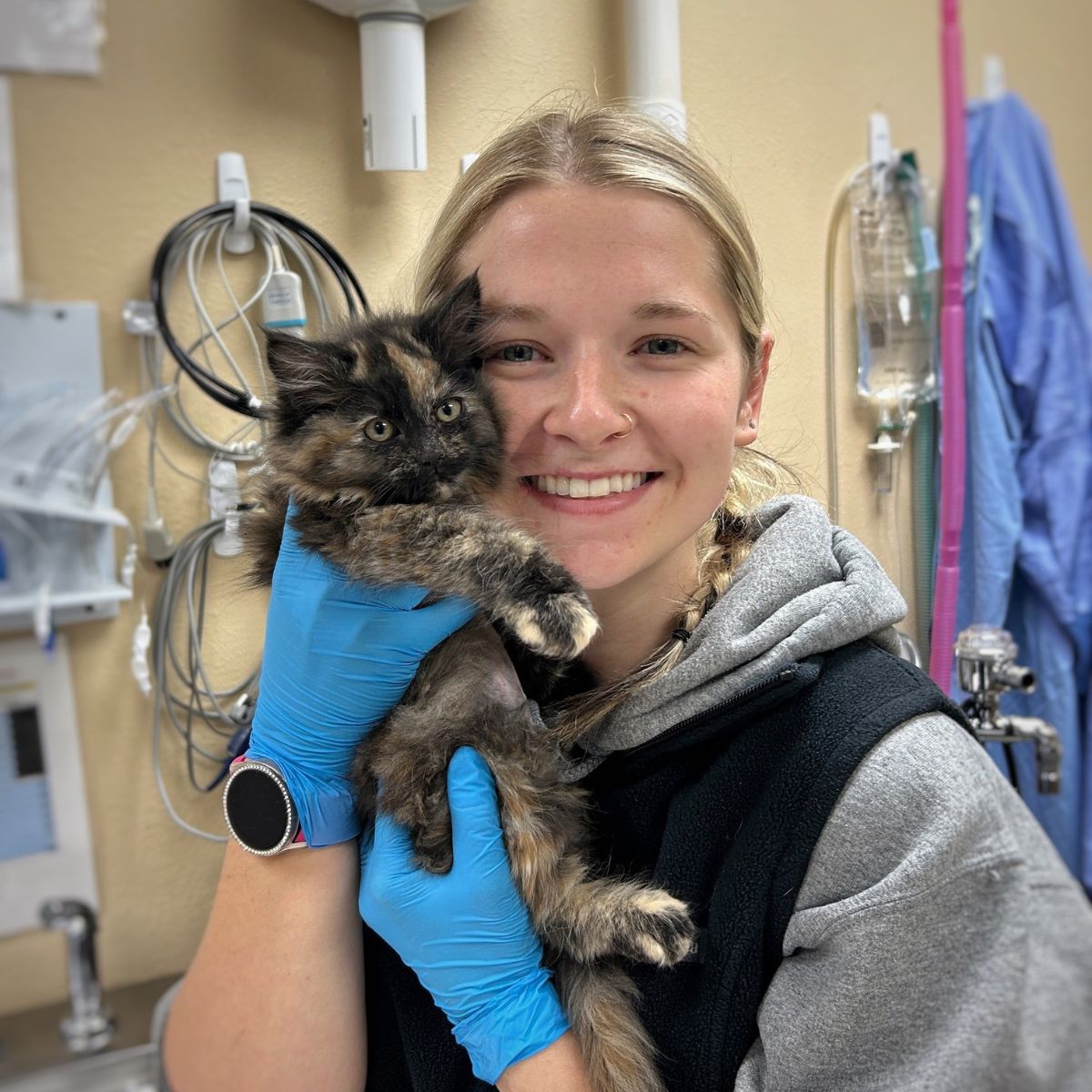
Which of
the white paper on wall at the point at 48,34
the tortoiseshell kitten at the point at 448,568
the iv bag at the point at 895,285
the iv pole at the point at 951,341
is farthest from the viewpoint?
the tortoiseshell kitten at the point at 448,568

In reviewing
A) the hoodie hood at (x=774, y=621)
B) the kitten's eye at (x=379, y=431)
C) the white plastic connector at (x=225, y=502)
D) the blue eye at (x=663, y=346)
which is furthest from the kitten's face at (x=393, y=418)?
the hoodie hood at (x=774, y=621)

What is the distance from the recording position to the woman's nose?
0.88 metres

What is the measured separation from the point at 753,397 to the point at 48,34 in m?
0.79

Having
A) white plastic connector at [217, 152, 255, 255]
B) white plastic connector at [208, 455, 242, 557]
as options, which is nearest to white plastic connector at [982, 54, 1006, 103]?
white plastic connector at [217, 152, 255, 255]

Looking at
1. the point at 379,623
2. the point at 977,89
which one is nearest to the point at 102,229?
the point at 379,623

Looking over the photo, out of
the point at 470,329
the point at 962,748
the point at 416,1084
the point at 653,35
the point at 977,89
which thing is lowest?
the point at 416,1084

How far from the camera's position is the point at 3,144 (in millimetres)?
587

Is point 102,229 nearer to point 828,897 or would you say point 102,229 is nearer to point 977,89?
point 977,89

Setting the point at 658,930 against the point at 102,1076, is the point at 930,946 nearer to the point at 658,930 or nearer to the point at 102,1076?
the point at 658,930

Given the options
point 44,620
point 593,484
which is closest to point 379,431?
point 593,484

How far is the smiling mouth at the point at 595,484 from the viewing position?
950mm

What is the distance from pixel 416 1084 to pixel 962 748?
2.39 feet

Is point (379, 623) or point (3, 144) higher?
point (3, 144)

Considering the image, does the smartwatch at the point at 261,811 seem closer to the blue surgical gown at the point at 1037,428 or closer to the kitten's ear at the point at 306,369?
the kitten's ear at the point at 306,369
